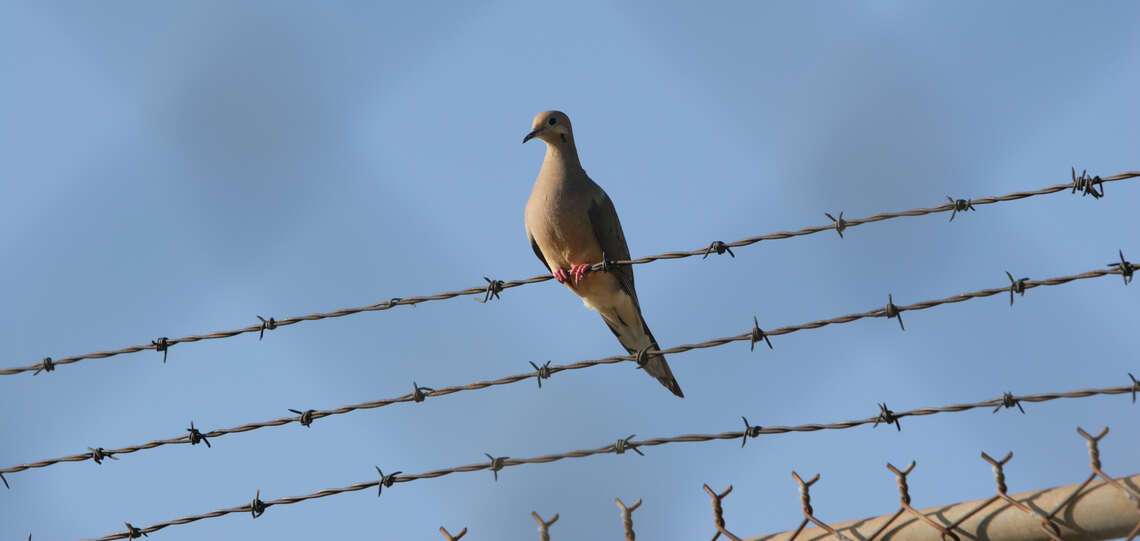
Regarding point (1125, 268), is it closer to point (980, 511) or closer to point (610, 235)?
point (980, 511)

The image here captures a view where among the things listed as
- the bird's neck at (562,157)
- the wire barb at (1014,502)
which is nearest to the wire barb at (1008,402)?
the wire barb at (1014,502)

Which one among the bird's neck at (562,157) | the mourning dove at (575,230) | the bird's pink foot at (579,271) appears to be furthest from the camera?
the bird's neck at (562,157)

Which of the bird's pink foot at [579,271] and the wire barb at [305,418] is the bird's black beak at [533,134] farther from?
the wire barb at [305,418]

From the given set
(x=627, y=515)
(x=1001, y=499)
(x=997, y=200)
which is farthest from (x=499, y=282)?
(x=1001, y=499)

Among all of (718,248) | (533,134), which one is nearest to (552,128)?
(533,134)

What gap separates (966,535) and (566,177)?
4289 mm

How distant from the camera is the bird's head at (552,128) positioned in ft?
23.9

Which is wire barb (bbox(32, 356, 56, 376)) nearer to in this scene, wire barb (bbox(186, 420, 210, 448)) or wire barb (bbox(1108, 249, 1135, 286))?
wire barb (bbox(186, 420, 210, 448))

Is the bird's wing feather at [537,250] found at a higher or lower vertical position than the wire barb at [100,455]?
higher

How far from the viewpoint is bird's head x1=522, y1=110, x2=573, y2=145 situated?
7297 mm

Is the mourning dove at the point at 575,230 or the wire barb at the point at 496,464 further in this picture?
the mourning dove at the point at 575,230

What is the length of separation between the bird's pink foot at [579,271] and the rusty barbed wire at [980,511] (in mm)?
3400

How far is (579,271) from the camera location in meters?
6.53

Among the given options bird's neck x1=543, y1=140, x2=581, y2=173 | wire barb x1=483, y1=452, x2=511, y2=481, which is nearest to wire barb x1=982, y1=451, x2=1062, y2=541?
wire barb x1=483, y1=452, x2=511, y2=481
